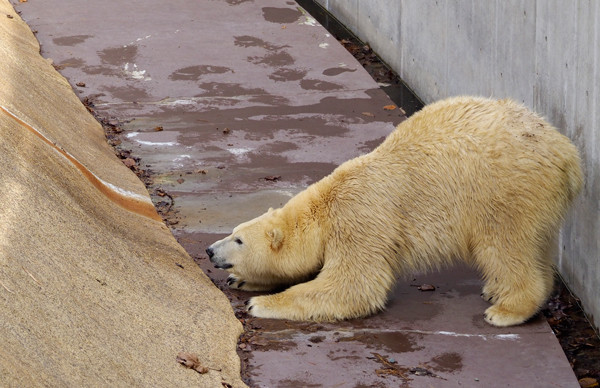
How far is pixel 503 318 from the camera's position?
18.9 feet

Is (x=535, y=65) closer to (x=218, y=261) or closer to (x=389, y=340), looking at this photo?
(x=389, y=340)

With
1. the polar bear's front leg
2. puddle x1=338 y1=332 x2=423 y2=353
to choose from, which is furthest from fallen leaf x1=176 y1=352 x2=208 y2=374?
puddle x1=338 y1=332 x2=423 y2=353

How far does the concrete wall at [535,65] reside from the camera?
19.9 feet

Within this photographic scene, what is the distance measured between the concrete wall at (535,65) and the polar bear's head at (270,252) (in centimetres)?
193

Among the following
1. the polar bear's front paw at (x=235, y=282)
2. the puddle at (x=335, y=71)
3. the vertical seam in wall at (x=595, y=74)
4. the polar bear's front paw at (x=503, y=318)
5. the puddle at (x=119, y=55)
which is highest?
the vertical seam in wall at (x=595, y=74)

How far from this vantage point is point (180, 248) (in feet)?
22.5

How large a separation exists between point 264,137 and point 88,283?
163 inches

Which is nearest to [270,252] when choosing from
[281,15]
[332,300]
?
[332,300]

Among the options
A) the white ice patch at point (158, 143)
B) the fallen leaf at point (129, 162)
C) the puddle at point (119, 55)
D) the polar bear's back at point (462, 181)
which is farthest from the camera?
the puddle at point (119, 55)

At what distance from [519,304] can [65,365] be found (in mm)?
2931

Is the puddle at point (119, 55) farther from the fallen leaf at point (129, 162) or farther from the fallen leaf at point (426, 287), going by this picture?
the fallen leaf at point (426, 287)

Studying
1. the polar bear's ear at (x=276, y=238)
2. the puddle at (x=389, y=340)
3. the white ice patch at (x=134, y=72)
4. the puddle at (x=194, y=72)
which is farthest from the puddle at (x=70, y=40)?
the puddle at (x=389, y=340)

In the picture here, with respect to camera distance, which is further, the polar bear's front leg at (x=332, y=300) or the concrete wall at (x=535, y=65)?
the concrete wall at (x=535, y=65)

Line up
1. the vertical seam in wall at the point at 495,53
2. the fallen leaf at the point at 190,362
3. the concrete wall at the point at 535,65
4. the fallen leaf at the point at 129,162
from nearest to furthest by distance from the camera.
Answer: the fallen leaf at the point at 190,362
the concrete wall at the point at 535,65
the vertical seam in wall at the point at 495,53
the fallen leaf at the point at 129,162
